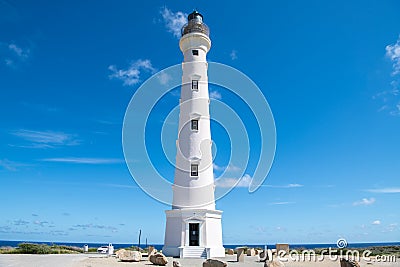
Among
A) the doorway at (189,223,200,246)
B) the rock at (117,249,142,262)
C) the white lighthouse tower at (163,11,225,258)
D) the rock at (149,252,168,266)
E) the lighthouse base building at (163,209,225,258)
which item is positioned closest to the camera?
the rock at (149,252,168,266)

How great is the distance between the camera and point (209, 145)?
2273 cm

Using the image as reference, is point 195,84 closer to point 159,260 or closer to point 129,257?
point 129,257

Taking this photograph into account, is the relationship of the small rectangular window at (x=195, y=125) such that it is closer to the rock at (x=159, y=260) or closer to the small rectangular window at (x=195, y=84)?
the small rectangular window at (x=195, y=84)

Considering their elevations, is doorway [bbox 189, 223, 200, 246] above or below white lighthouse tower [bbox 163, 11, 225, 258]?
below

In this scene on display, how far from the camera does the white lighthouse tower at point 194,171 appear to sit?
2053 cm

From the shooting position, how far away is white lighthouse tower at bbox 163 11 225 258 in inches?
808

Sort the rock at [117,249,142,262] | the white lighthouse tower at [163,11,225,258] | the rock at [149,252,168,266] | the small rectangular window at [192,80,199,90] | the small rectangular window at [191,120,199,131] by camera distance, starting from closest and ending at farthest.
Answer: the rock at [149,252,168,266] < the rock at [117,249,142,262] < the white lighthouse tower at [163,11,225,258] < the small rectangular window at [191,120,199,131] < the small rectangular window at [192,80,199,90]

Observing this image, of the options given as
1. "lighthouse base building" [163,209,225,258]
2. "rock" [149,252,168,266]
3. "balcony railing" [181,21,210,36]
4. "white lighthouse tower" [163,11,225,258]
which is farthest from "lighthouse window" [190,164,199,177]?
"balcony railing" [181,21,210,36]

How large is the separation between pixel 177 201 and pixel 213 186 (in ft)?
8.27

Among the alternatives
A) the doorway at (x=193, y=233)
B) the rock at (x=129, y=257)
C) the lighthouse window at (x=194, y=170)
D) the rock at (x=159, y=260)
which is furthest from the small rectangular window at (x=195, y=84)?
the rock at (x=159, y=260)

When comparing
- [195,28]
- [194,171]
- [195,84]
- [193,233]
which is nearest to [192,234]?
[193,233]

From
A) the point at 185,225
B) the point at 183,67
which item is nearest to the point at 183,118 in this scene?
the point at 183,67

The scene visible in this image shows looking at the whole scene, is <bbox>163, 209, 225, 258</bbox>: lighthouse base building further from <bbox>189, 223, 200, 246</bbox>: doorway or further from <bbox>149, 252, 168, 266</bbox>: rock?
<bbox>149, 252, 168, 266</bbox>: rock

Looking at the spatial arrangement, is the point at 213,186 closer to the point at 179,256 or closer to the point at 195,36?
the point at 179,256
